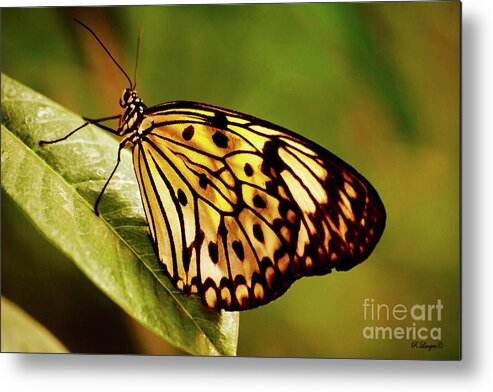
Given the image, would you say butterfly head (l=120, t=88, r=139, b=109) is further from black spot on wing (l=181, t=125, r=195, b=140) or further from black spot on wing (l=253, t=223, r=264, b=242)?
black spot on wing (l=253, t=223, r=264, b=242)

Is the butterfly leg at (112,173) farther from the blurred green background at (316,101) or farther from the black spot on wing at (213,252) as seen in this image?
the black spot on wing at (213,252)

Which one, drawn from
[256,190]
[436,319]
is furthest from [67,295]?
[436,319]

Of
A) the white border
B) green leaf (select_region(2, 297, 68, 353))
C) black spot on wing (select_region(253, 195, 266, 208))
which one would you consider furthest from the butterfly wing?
green leaf (select_region(2, 297, 68, 353))

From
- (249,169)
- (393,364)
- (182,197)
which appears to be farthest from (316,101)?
(393,364)

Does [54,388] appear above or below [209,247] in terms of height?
below

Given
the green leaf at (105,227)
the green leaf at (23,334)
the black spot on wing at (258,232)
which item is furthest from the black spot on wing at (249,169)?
the green leaf at (23,334)

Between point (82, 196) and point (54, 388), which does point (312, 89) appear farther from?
point (54, 388)

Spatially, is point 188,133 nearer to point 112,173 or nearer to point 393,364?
point 112,173

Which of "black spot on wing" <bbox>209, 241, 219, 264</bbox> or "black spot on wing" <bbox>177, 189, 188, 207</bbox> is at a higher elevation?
"black spot on wing" <bbox>177, 189, 188, 207</bbox>
